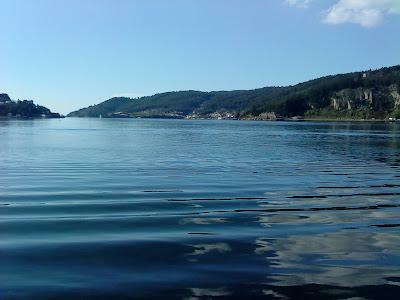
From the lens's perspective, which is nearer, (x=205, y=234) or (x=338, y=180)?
(x=205, y=234)

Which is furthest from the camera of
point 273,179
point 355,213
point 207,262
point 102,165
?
point 102,165

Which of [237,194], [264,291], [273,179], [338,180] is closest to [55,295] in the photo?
[264,291]

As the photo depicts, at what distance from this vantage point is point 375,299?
5.61 m

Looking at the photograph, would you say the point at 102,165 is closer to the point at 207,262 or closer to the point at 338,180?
the point at 338,180

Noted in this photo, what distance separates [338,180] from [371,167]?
21.9ft

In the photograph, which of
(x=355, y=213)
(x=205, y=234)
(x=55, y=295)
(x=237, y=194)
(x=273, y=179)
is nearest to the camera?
(x=55, y=295)

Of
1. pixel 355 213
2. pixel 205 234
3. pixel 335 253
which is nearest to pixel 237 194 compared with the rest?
pixel 355 213

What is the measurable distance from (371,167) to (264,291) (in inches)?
775

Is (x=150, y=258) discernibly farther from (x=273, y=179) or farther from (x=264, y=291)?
(x=273, y=179)

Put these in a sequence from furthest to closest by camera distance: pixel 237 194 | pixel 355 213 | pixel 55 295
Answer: pixel 237 194
pixel 355 213
pixel 55 295

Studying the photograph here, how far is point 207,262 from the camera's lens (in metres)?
6.95

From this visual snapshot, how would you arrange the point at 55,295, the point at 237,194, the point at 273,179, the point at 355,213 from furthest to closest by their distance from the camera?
1. the point at 273,179
2. the point at 237,194
3. the point at 355,213
4. the point at 55,295

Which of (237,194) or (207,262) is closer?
(207,262)

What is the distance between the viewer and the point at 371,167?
23219 mm
